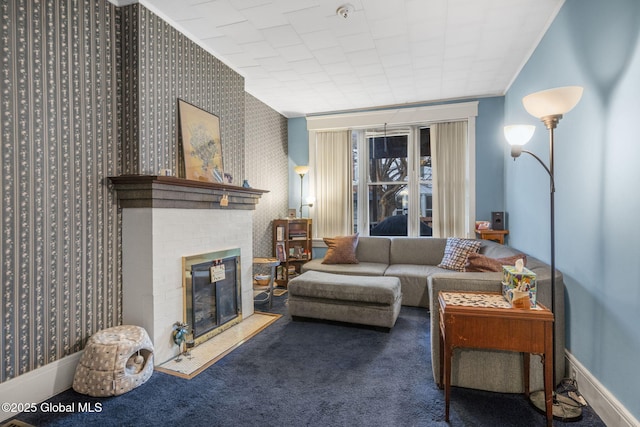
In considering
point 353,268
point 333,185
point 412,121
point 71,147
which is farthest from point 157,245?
point 412,121

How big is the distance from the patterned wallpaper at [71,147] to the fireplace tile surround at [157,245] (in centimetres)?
9

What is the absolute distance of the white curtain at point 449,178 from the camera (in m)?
4.63

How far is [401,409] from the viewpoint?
186cm

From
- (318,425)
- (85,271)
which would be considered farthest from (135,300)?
(318,425)

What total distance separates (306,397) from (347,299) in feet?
4.03

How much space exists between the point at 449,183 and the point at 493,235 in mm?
965

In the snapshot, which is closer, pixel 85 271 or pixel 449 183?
pixel 85 271

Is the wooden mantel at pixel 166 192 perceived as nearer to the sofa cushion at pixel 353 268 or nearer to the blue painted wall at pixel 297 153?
the sofa cushion at pixel 353 268

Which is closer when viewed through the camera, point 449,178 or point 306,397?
point 306,397

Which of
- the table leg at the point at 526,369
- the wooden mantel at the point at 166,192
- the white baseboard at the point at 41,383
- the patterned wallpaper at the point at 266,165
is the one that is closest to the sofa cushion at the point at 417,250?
the patterned wallpaper at the point at 266,165

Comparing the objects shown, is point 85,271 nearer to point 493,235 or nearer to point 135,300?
point 135,300

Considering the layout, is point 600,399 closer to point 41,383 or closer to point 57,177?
point 41,383

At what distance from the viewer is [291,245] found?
4891 millimetres

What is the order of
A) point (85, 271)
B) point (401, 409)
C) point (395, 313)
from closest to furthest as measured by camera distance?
point (401, 409)
point (85, 271)
point (395, 313)
